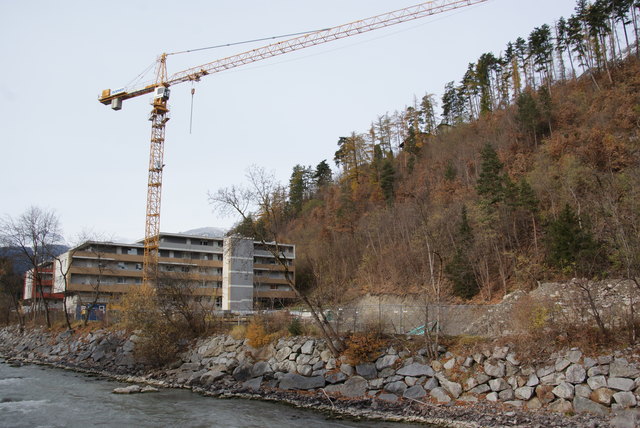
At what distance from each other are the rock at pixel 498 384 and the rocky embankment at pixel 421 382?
0.04 metres

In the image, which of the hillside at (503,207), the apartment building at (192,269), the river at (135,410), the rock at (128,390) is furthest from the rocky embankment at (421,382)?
the apartment building at (192,269)

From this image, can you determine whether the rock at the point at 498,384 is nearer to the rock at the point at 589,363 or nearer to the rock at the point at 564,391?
the rock at the point at 564,391

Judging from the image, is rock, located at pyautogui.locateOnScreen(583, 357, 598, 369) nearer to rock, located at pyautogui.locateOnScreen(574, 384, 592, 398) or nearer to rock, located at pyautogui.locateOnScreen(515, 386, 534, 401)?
rock, located at pyautogui.locateOnScreen(574, 384, 592, 398)

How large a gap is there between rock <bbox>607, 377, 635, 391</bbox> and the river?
7.55 meters

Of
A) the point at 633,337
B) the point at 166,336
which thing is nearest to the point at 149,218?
the point at 166,336

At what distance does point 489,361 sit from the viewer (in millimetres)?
19250

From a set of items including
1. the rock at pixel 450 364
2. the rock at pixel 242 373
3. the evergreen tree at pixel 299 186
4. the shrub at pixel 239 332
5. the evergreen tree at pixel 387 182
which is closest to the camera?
the rock at pixel 450 364

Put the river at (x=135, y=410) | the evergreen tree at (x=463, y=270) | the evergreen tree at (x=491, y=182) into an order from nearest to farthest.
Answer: the river at (x=135, y=410) → the evergreen tree at (x=463, y=270) → the evergreen tree at (x=491, y=182)

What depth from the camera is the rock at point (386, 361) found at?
22125 millimetres

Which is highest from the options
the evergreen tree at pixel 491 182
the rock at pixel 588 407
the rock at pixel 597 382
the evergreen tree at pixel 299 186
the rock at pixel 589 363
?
the evergreen tree at pixel 299 186

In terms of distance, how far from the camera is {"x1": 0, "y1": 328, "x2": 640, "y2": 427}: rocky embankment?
15945 millimetres

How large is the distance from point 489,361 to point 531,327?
2.39 meters

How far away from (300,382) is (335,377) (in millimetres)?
2053

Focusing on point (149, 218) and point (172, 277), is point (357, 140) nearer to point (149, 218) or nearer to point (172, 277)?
point (149, 218)
